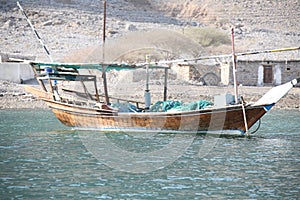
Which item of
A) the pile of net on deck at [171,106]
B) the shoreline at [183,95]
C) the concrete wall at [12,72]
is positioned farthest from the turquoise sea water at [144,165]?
the concrete wall at [12,72]

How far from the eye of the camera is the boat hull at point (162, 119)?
58.9 ft

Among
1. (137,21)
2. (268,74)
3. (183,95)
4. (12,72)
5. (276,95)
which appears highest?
(137,21)

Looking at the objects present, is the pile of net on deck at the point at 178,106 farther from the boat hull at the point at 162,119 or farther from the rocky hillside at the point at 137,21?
the rocky hillside at the point at 137,21

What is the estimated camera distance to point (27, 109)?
26.8 m

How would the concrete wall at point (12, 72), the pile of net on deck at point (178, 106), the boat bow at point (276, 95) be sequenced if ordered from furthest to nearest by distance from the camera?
the concrete wall at point (12, 72) → the pile of net on deck at point (178, 106) → the boat bow at point (276, 95)

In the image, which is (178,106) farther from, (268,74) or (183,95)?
(268,74)

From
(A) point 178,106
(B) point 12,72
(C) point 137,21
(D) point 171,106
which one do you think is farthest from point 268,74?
(C) point 137,21

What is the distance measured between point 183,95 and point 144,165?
15.4 meters

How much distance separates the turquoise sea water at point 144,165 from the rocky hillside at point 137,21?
61.3 ft

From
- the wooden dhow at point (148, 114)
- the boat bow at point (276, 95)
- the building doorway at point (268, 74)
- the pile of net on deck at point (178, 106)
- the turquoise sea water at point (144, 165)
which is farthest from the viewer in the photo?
the building doorway at point (268, 74)

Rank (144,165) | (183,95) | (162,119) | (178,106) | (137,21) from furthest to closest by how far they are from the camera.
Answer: (137,21), (183,95), (178,106), (162,119), (144,165)

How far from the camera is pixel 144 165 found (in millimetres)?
14273

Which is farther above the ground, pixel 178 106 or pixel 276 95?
pixel 276 95

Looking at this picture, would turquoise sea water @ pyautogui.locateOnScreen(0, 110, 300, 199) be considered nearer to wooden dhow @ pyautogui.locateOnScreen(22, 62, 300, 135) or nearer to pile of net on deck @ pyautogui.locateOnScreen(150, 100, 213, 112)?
wooden dhow @ pyautogui.locateOnScreen(22, 62, 300, 135)
